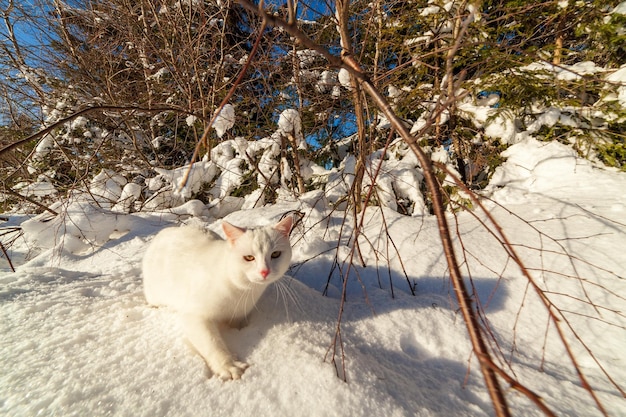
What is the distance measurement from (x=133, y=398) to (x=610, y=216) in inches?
113

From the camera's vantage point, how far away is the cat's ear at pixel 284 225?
1.55m

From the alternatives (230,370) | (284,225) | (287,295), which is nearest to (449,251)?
(230,370)

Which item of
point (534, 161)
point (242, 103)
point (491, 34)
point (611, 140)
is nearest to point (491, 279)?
point (534, 161)

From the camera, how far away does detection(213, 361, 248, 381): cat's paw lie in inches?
39.3

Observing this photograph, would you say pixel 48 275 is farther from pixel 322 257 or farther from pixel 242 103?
pixel 242 103

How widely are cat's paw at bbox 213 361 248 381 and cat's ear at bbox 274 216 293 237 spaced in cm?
71

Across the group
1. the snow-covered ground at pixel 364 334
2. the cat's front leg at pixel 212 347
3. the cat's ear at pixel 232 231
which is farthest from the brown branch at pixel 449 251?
the cat's ear at pixel 232 231

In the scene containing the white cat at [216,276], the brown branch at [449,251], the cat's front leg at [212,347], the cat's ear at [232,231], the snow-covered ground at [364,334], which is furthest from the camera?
the cat's ear at [232,231]

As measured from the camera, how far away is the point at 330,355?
1.10m

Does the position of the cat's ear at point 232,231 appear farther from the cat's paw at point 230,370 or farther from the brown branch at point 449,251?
the brown branch at point 449,251

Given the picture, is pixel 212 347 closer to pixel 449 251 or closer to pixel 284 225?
pixel 284 225

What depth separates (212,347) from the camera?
1095mm

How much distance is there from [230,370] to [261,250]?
0.55m

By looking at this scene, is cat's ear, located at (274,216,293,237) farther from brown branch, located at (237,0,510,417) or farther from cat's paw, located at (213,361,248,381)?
brown branch, located at (237,0,510,417)
